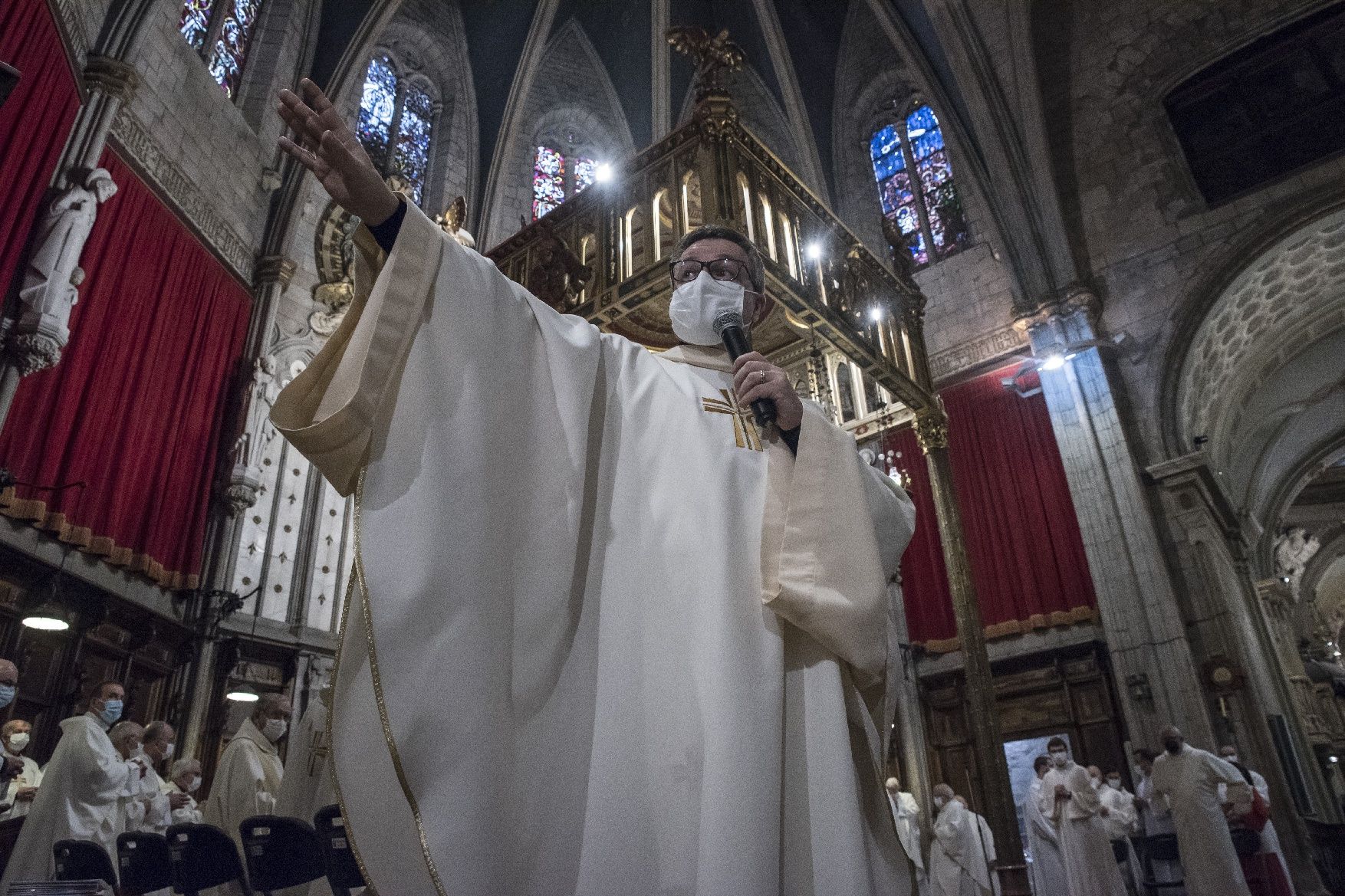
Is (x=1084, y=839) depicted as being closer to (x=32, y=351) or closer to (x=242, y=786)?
(x=242, y=786)

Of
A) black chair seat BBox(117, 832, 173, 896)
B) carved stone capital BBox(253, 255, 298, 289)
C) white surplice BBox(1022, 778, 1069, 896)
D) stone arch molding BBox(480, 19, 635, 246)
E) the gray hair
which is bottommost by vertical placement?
white surplice BBox(1022, 778, 1069, 896)

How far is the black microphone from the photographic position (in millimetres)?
1627

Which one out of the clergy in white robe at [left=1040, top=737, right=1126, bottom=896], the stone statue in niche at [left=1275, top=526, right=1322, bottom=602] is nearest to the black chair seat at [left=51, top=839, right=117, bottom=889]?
the clergy in white robe at [left=1040, top=737, right=1126, bottom=896]

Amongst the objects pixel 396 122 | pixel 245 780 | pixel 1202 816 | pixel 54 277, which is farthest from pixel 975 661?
pixel 396 122

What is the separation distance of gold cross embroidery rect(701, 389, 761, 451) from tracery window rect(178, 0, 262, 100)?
11.2 metres

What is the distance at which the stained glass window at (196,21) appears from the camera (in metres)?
10.5

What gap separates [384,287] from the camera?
1.42 meters

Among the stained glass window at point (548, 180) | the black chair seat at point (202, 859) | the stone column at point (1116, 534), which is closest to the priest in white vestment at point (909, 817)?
the stone column at point (1116, 534)

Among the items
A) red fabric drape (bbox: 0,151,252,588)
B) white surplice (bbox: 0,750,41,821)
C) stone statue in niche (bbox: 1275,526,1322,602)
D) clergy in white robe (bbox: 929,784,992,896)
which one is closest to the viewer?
white surplice (bbox: 0,750,41,821)

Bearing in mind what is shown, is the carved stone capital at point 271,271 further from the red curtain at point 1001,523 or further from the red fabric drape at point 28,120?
the red curtain at point 1001,523

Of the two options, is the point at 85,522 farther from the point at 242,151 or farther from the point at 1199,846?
the point at 1199,846

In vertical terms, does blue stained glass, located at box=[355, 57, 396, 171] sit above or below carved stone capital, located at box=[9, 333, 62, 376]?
above

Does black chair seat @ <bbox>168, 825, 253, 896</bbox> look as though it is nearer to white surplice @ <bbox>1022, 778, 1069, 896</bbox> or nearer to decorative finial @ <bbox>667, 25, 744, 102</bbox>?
decorative finial @ <bbox>667, 25, 744, 102</bbox>

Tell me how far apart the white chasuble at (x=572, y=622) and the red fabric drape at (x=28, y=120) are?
23.5ft
